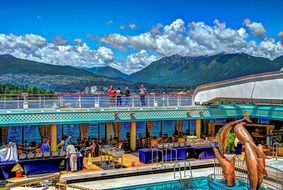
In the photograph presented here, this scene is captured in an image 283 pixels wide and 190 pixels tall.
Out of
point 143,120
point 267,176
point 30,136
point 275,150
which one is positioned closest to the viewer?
point 267,176

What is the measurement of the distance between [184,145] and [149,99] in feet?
13.4

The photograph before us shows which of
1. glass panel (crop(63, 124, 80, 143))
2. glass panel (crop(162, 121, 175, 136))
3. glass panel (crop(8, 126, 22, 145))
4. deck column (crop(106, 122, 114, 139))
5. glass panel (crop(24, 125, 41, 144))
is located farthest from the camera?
glass panel (crop(162, 121, 175, 136))

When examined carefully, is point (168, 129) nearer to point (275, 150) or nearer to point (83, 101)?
point (275, 150)

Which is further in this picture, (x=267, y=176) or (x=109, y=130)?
(x=109, y=130)

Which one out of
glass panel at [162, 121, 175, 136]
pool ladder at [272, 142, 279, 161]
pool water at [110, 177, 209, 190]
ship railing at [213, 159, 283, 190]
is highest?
glass panel at [162, 121, 175, 136]

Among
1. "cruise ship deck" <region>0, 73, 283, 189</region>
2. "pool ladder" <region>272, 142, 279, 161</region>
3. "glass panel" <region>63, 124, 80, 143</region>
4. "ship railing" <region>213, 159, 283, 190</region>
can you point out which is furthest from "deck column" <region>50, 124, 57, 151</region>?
"pool ladder" <region>272, 142, 279, 161</region>

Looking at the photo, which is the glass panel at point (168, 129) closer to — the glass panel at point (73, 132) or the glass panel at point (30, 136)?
the glass panel at point (73, 132)

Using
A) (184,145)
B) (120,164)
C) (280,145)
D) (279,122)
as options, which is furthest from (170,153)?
(279,122)

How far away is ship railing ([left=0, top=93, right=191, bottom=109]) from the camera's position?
71.3ft

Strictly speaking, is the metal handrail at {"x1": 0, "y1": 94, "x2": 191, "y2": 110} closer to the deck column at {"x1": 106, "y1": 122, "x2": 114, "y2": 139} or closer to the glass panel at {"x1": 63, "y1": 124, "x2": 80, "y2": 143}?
the deck column at {"x1": 106, "y1": 122, "x2": 114, "y2": 139}

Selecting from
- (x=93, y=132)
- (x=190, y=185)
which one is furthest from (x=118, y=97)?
(x=93, y=132)

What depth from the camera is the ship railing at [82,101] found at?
21.7 m

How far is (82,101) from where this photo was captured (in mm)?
23125

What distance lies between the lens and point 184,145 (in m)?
22.2
